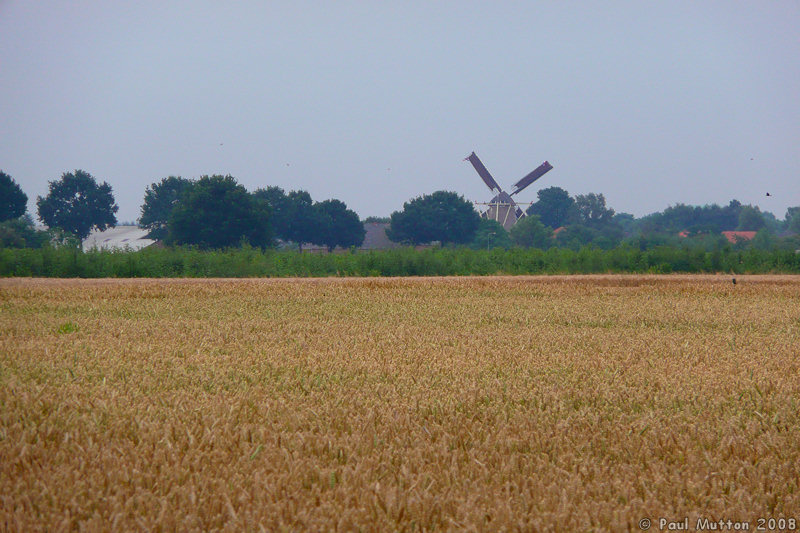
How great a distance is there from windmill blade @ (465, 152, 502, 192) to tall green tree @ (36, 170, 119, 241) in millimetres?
36589

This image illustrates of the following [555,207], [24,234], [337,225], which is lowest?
[24,234]

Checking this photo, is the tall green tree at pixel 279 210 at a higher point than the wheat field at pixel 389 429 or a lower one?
higher

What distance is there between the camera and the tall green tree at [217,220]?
44969 millimetres

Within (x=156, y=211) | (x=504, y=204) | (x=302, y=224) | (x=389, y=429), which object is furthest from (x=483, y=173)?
(x=389, y=429)

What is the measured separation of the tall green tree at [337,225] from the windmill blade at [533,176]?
1595 centimetres

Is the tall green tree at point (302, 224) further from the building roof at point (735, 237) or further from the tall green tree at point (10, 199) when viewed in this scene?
the building roof at point (735, 237)

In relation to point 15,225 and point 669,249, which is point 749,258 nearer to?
point 669,249

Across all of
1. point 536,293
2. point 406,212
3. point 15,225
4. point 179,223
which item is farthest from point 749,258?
point 15,225

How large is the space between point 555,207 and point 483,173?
34300mm

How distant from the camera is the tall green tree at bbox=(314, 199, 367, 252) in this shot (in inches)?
2655

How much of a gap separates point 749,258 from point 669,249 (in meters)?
2.62

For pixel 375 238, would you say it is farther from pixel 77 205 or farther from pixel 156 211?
pixel 77 205

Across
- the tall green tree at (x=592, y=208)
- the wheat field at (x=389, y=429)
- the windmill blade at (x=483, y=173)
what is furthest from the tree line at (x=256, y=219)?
the wheat field at (x=389, y=429)

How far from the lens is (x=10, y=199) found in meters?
59.9
